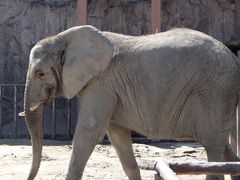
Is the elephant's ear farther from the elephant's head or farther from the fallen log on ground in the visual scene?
the fallen log on ground

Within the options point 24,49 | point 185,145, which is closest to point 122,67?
point 185,145

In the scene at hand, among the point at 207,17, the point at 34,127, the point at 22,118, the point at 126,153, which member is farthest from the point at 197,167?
the point at 207,17

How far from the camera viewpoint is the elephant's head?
6926 millimetres

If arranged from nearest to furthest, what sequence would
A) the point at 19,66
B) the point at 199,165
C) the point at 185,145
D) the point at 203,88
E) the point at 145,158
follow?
the point at 199,165 → the point at 203,88 → the point at 145,158 → the point at 185,145 → the point at 19,66

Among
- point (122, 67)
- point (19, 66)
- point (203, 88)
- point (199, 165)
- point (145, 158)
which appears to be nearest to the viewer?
point (199, 165)

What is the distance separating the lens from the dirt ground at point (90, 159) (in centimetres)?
827

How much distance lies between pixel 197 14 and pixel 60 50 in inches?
362

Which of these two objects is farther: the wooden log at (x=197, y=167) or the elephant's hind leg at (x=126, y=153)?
the elephant's hind leg at (x=126, y=153)

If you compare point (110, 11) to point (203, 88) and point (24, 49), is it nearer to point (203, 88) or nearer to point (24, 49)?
point (24, 49)

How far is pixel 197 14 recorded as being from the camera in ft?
51.7

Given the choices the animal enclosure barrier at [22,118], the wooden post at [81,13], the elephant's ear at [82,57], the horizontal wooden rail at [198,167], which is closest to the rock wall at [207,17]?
the animal enclosure barrier at [22,118]

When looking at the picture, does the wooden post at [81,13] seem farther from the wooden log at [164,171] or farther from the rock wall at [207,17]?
the wooden log at [164,171]

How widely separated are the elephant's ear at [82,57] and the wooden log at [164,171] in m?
3.64

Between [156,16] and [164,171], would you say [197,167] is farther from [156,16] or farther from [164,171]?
[156,16]
